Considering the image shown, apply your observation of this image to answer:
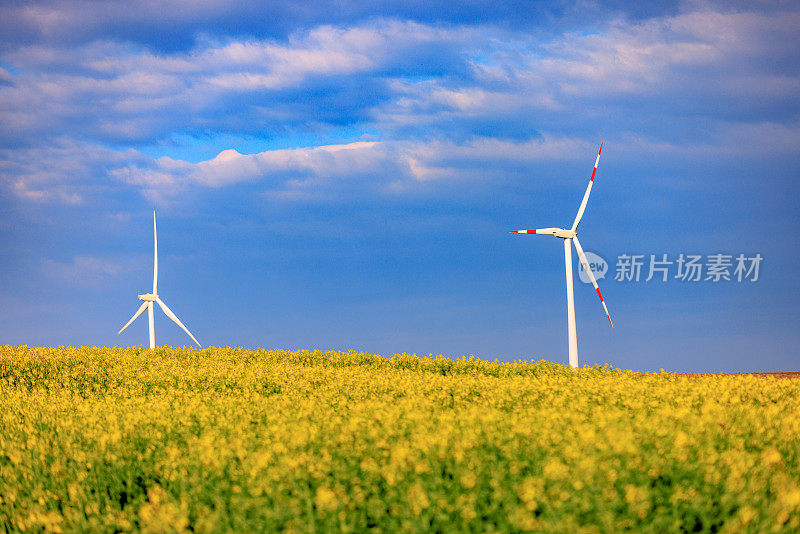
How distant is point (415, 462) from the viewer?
19.1ft

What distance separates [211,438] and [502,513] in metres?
3.14

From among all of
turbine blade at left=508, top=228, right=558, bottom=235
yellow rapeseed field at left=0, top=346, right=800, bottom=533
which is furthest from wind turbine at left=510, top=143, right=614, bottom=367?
yellow rapeseed field at left=0, top=346, right=800, bottom=533

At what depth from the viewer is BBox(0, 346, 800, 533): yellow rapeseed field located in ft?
17.2

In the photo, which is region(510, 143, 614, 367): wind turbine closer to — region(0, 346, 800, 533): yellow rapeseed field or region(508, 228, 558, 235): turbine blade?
region(508, 228, 558, 235): turbine blade

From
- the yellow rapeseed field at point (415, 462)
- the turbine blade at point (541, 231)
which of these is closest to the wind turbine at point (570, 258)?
the turbine blade at point (541, 231)

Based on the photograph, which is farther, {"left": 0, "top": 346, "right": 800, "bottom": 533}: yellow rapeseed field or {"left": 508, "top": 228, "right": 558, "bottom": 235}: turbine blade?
{"left": 508, "top": 228, "right": 558, "bottom": 235}: turbine blade

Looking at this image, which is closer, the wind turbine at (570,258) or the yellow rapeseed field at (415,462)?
the yellow rapeseed field at (415,462)

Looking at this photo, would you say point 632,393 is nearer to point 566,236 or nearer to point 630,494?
point 630,494

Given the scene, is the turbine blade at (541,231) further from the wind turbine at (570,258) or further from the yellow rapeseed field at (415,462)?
the yellow rapeseed field at (415,462)

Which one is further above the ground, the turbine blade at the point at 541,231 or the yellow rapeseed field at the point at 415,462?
the turbine blade at the point at 541,231

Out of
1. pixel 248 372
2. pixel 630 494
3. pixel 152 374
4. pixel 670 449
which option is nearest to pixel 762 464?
pixel 670 449

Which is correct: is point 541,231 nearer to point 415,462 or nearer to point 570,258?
point 570,258

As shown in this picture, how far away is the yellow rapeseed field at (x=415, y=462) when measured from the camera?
17.2 feet

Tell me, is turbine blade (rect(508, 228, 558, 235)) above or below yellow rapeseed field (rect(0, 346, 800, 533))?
above
